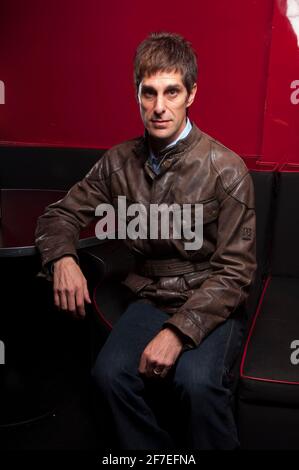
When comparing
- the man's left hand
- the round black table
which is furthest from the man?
the round black table

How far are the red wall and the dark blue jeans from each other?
1427 millimetres

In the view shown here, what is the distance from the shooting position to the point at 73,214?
2.01 metres

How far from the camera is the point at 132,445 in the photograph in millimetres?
1637

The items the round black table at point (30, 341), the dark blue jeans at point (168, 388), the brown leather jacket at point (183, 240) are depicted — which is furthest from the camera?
the round black table at point (30, 341)

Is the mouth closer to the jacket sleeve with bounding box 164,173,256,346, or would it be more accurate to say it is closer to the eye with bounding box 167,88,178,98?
the eye with bounding box 167,88,178,98

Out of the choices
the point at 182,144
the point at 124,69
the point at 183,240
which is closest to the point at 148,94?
the point at 182,144

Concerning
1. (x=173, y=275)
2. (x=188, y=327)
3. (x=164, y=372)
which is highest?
(x=173, y=275)

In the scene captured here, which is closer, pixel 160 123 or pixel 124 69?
pixel 160 123

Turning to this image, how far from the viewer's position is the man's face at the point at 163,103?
1741 millimetres

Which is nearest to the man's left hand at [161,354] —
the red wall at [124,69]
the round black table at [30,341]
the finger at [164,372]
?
the finger at [164,372]

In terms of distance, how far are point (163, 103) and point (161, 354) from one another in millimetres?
808

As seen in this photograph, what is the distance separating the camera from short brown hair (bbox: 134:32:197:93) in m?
1.74

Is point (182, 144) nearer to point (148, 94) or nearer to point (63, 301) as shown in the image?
point (148, 94)

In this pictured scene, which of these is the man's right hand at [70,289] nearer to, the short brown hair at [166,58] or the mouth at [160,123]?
the mouth at [160,123]
